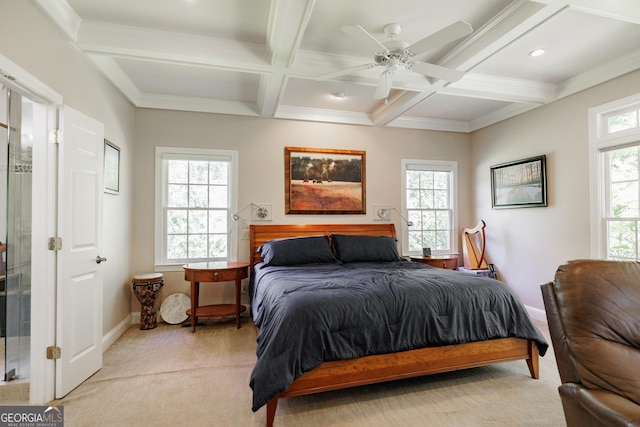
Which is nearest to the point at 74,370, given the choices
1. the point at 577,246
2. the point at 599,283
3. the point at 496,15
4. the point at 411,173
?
the point at 599,283

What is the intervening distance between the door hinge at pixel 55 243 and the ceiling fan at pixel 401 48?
2.45 meters

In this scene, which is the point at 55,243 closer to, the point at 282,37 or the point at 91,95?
the point at 91,95

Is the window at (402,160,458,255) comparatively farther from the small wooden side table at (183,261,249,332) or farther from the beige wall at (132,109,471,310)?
the small wooden side table at (183,261,249,332)

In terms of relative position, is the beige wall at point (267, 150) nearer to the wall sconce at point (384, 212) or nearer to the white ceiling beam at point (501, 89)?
the wall sconce at point (384, 212)

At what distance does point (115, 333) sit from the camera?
136 inches

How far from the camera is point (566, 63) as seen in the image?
3.30m

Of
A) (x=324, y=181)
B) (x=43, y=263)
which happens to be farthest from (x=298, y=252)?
(x=43, y=263)

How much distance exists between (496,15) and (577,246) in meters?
2.68

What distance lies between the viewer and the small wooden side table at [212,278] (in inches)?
145

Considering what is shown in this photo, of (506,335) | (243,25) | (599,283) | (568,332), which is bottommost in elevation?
(506,335)

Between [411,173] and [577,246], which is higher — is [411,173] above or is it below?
above

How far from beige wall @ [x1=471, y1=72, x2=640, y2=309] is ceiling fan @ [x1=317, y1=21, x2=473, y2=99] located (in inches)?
72.5

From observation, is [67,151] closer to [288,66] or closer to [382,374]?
[288,66]
